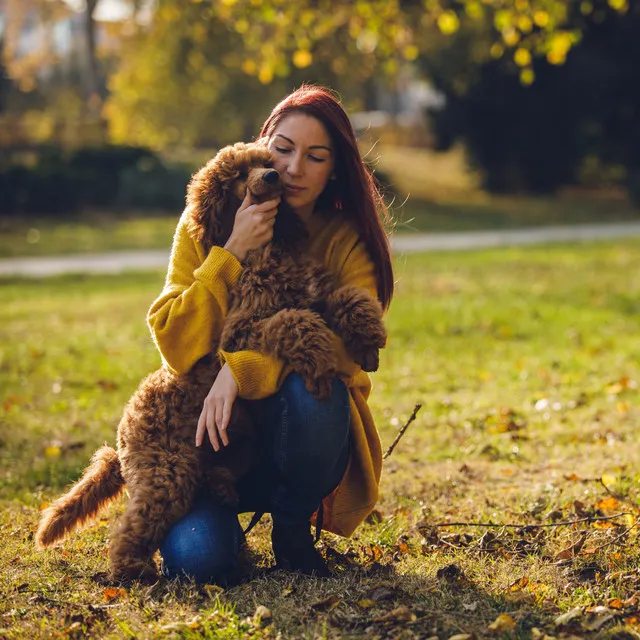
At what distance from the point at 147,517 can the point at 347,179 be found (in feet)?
4.81

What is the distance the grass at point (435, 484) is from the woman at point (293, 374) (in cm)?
20

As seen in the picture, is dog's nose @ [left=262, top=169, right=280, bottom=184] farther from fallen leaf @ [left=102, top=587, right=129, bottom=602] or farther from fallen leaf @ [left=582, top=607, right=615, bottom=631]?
fallen leaf @ [left=582, top=607, right=615, bottom=631]

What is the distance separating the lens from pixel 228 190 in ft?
11.0

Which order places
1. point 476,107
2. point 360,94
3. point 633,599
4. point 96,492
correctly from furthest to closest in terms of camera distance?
point 360,94
point 476,107
point 96,492
point 633,599

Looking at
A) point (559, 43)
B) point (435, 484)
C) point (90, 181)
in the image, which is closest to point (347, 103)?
point (90, 181)

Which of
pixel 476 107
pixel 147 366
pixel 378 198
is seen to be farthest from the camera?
pixel 476 107

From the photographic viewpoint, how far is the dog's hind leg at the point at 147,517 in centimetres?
323

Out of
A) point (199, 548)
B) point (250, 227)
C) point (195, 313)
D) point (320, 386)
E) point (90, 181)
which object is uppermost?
point (90, 181)

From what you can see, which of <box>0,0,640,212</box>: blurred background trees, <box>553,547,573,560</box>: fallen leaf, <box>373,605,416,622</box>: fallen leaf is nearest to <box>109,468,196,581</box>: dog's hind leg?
<box>373,605,416,622</box>: fallen leaf

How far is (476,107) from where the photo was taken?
79.7 feet

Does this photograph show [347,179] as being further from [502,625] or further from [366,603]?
[502,625]

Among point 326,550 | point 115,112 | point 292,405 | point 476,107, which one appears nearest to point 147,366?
point 326,550

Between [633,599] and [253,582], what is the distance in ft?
4.36

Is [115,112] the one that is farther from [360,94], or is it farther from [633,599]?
[633,599]
